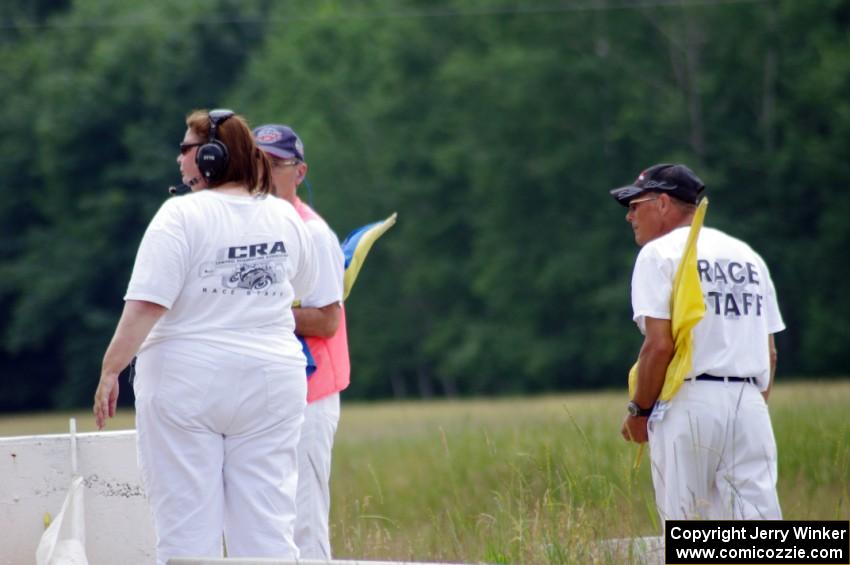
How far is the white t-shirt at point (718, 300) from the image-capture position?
20.0 ft

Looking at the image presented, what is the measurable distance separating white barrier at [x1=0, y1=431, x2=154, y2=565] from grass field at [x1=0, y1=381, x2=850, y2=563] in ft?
3.77

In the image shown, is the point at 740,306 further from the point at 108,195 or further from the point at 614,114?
the point at 108,195

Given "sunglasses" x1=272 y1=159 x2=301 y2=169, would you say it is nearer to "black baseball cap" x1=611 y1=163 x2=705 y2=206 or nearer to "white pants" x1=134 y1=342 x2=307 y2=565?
"white pants" x1=134 y1=342 x2=307 y2=565

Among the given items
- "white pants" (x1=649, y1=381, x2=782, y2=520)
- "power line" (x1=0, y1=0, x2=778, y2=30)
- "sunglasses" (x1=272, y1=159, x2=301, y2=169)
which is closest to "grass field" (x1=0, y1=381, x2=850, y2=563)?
"white pants" (x1=649, y1=381, x2=782, y2=520)

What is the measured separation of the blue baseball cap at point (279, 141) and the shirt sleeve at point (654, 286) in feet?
A: 5.17

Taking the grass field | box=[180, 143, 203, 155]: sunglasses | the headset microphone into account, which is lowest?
the grass field

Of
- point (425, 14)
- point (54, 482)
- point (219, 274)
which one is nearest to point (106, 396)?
point (219, 274)

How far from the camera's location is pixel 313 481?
6457 millimetres

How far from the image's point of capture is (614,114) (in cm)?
4397

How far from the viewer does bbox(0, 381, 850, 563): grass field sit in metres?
6.43

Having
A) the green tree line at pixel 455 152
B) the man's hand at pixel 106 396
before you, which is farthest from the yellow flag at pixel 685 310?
the green tree line at pixel 455 152

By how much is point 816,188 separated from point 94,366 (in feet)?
79.3

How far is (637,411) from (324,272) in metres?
1.36

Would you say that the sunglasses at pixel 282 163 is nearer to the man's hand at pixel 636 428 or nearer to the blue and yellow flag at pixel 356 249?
the blue and yellow flag at pixel 356 249
